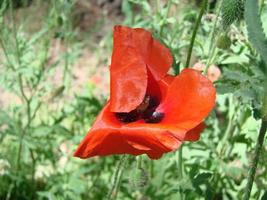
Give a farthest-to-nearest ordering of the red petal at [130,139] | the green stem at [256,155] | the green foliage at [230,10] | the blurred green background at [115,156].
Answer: the blurred green background at [115,156]
the green foliage at [230,10]
the green stem at [256,155]
the red petal at [130,139]

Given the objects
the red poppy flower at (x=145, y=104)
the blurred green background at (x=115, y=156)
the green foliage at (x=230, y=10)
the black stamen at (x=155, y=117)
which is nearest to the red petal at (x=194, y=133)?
the red poppy flower at (x=145, y=104)

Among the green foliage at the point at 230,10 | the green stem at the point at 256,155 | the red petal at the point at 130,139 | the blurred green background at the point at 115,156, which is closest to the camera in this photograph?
the red petal at the point at 130,139

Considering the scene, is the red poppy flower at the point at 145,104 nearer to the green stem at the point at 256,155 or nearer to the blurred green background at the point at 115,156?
the green stem at the point at 256,155

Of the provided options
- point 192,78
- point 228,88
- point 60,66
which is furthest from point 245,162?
point 60,66

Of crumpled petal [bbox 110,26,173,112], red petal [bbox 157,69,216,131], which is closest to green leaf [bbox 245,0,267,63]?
red petal [bbox 157,69,216,131]

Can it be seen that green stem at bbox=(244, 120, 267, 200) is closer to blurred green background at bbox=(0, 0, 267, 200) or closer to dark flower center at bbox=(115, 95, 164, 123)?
dark flower center at bbox=(115, 95, 164, 123)

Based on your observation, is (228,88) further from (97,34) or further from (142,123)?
(97,34)

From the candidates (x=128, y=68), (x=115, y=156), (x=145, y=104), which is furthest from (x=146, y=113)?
(x=115, y=156)

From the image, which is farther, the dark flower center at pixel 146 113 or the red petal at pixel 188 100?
the dark flower center at pixel 146 113

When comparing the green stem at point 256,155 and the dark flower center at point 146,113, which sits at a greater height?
the dark flower center at point 146,113
